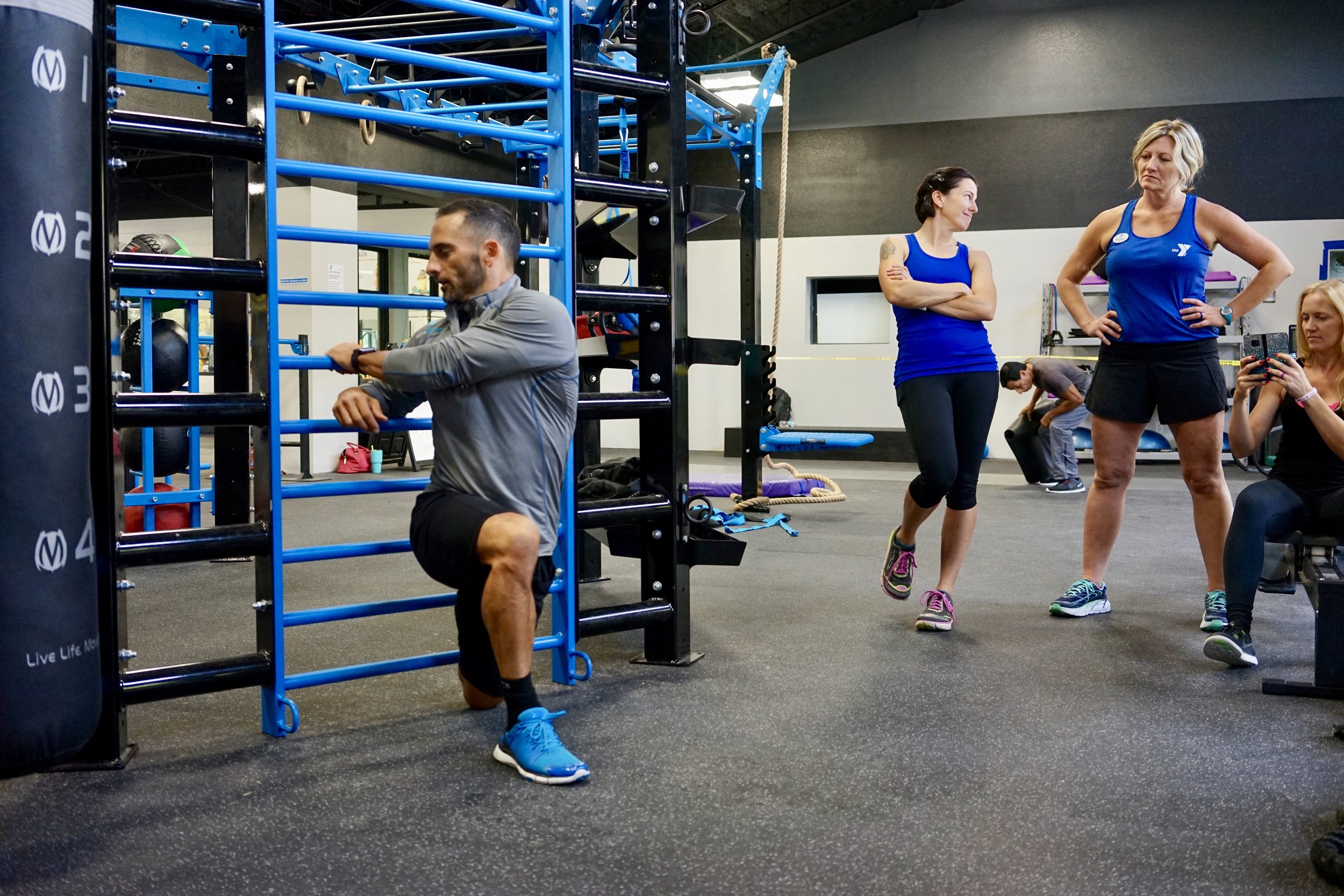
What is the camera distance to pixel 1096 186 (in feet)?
33.8

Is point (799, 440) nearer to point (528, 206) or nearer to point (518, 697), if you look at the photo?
point (528, 206)

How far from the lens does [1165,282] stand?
9.87 feet

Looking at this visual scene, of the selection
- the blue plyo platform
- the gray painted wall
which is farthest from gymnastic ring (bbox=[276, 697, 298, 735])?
the gray painted wall

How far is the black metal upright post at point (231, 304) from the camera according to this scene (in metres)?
2.57

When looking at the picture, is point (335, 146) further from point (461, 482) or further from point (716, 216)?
point (461, 482)

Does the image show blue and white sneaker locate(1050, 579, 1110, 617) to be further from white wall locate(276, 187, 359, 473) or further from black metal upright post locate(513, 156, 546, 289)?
white wall locate(276, 187, 359, 473)

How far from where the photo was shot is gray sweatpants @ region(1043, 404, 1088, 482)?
743 centimetres

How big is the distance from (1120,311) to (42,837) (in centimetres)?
297

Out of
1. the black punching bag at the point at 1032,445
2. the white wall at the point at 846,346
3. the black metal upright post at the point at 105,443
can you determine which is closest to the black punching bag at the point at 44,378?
the black metal upright post at the point at 105,443

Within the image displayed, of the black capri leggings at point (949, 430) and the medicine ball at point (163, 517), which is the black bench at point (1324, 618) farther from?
the medicine ball at point (163, 517)

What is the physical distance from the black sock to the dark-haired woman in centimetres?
147

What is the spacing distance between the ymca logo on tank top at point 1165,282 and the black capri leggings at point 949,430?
45cm

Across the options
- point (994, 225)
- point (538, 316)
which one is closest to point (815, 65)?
point (994, 225)

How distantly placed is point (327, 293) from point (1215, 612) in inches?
105
